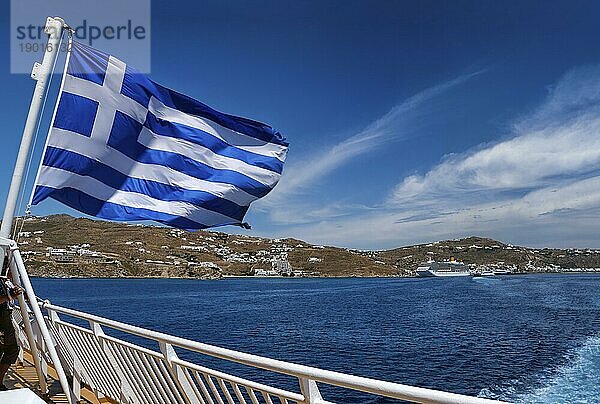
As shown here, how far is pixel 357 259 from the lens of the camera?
6890 inches

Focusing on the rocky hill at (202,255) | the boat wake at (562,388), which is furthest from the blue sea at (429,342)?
the rocky hill at (202,255)

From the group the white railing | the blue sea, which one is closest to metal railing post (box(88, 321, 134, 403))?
the white railing

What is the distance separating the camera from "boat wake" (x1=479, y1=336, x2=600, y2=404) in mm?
16141

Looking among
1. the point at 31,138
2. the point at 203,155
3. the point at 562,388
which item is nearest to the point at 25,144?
the point at 31,138

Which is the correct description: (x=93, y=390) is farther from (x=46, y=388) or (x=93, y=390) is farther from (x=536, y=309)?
(x=536, y=309)

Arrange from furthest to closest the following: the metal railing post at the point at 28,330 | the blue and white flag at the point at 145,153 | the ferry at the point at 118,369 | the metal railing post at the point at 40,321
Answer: the metal railing post at the point at 28,330 → the blue and white flag at the point at 145,153 → the metal railing post at the point at 40,321 → the ferry at the point at 118,369

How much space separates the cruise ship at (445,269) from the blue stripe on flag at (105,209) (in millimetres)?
160688

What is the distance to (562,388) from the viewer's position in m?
17.5

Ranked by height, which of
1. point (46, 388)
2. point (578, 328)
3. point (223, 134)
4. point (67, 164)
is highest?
point (223, 134)

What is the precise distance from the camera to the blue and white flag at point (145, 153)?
510 centimetres

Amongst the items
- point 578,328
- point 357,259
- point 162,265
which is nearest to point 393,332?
point 578,328

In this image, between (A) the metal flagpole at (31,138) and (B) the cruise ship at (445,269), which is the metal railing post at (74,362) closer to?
(A) the metal flagpole at (31,138)

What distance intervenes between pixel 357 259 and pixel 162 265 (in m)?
60.2

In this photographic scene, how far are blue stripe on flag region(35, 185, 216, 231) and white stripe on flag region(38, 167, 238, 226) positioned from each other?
0.04m
